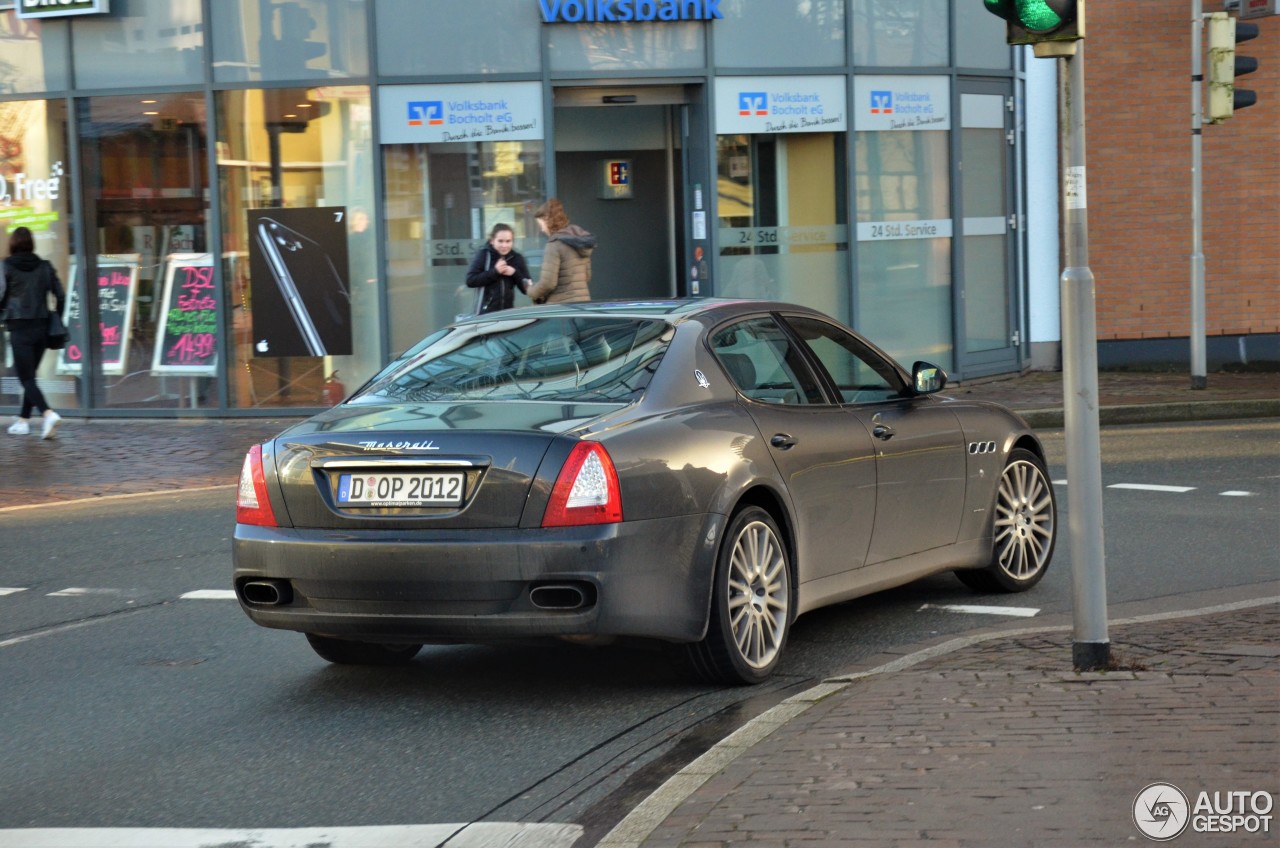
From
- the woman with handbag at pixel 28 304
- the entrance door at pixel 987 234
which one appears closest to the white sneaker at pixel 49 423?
the woman with handbag at pixel 28 304

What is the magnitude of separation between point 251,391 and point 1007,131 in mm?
9050

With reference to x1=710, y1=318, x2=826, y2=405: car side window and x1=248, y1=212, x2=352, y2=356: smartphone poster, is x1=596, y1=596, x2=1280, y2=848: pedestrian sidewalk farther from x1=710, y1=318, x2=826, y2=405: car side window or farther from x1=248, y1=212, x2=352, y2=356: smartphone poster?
x1=248, y1=212, x2=352, y2=356: smartphone poster

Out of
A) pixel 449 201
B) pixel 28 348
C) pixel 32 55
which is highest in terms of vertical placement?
pixel 32 55

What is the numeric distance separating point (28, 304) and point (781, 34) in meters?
8.00

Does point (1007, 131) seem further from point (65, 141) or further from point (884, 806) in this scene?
point (884, 806)

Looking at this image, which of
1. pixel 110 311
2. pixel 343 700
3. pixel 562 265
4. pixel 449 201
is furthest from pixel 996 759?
pixel 110 311

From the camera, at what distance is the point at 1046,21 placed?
5.78 meters

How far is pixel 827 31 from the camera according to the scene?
60.8ft

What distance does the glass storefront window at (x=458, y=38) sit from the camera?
1767cm

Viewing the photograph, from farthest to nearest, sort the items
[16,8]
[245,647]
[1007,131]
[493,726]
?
[1007,131]
[16,8]
[245,647]
[493,726]

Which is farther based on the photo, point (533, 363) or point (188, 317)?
point (188, 317)

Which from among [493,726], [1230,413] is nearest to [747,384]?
[493,726]

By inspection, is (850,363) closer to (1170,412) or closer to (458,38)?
(1170,412)

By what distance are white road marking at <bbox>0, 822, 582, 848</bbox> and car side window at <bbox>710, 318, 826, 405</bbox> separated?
252cm
